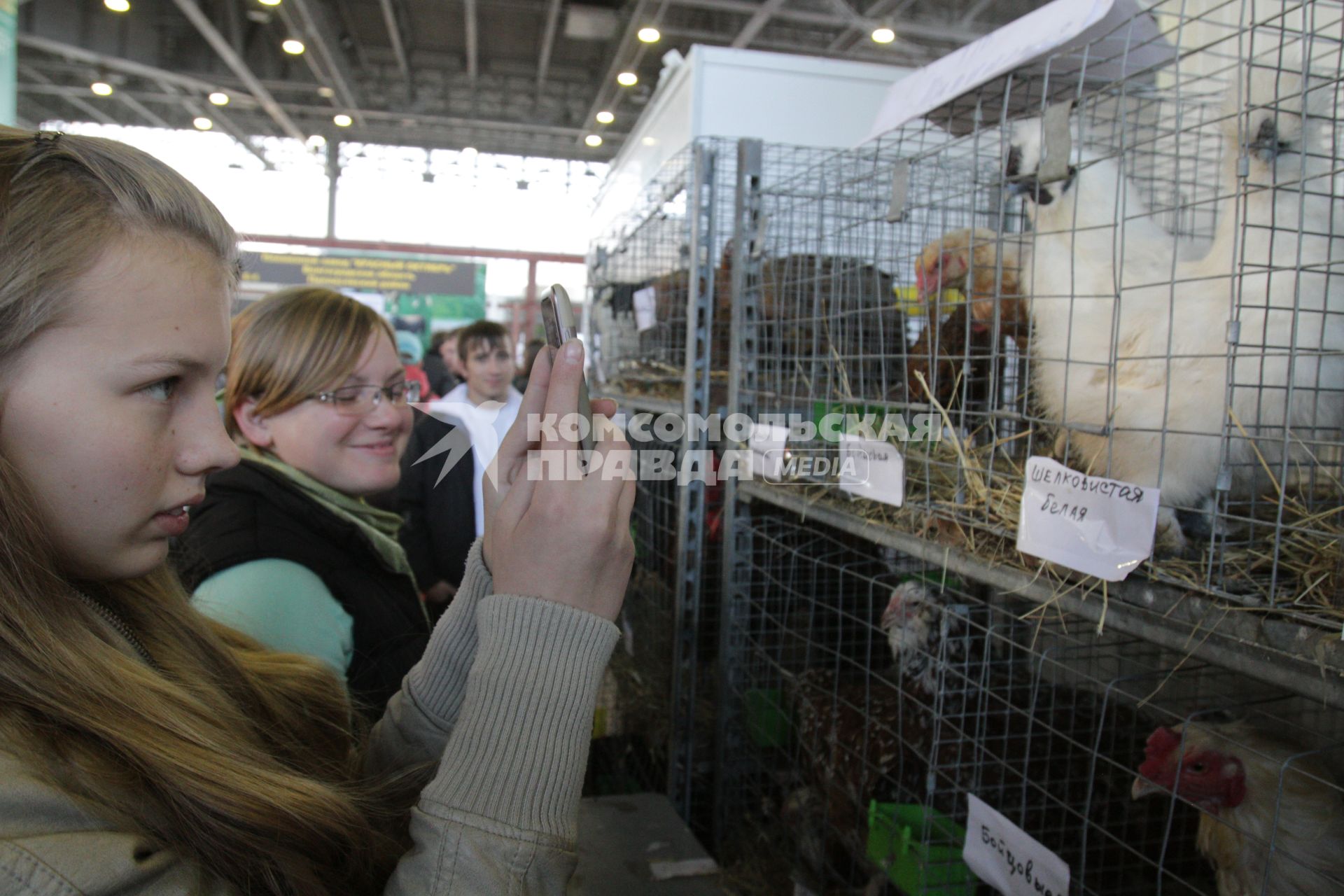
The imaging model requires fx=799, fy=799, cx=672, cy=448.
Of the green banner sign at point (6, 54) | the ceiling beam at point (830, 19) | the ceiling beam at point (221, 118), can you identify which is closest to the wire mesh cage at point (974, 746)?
the green banner sign at point (6, 54)

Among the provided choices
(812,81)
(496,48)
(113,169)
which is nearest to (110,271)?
(113,169)

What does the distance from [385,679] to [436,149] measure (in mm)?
12837

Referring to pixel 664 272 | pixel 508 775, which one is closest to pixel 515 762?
pixel 508 775

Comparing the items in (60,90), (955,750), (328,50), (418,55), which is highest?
(418,55)

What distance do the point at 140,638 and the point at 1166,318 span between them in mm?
1297

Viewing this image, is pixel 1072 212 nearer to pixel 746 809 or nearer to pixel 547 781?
pixel 547 781

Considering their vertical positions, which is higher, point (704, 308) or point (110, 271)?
point (704, 308)

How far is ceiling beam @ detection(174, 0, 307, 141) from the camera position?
768cm

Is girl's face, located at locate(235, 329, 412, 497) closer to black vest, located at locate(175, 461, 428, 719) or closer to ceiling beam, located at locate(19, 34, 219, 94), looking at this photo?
black vest, located at locate(175, 461, 428, 719)

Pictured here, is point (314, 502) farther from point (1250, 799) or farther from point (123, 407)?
point (1250, 799)

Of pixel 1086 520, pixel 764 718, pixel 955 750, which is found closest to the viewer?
pixel 1086 520

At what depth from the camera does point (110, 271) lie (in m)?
0.57

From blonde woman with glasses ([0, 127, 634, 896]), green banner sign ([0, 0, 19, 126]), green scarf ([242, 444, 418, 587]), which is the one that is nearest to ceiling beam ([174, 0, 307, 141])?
green banner sign ([0, 0, 19, 126])

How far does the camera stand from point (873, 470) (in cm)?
148
